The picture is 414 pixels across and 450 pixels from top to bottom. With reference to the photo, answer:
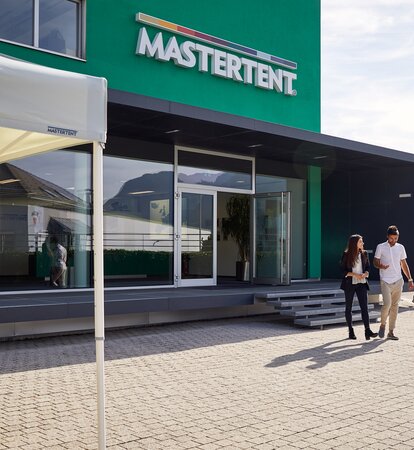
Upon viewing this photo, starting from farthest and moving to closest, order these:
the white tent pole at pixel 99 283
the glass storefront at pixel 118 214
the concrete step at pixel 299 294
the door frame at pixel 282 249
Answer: the door frame at pixel 282 249 < the concrete step at pixel 299 294 < the glass storefront at pixel 118 214 < the white tent pole at pixel 99 283

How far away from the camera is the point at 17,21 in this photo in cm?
1113

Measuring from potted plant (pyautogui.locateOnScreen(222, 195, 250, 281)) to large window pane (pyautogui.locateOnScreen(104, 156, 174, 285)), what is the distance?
159 inches

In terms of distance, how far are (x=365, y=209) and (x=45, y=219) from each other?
10.3 metres

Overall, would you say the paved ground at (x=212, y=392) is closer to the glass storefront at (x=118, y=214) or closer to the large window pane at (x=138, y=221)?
the glass storefront at (x=118, y=214)

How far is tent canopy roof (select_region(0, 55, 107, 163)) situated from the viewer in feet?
13.0

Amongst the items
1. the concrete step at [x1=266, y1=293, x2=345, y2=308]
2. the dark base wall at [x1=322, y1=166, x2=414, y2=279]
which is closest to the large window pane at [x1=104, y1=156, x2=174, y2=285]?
the concrete step at [x1=266, y1=293, x2=345, y2=308]

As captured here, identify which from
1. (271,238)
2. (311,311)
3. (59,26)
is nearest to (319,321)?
(311,311)

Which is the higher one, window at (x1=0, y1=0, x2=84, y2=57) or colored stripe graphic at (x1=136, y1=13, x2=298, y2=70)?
colored stripe graphic at (x1=136, y1=13, x2=298, y2=70)

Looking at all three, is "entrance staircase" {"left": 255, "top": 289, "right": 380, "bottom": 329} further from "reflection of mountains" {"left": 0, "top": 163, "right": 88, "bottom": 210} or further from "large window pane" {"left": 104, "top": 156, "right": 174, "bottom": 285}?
"reflection of mountains" {"left": 0, "top": 163, "right": 88, "bottom": 210}

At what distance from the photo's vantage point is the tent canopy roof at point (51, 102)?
3.96 meters

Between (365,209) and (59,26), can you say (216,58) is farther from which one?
(365,209)

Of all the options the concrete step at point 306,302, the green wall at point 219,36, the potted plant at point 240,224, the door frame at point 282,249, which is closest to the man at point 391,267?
the concrete step at point 306,302

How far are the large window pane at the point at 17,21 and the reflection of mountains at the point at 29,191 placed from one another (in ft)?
7.75

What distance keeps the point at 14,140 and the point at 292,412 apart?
135 inches
